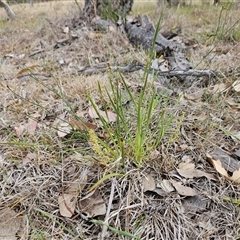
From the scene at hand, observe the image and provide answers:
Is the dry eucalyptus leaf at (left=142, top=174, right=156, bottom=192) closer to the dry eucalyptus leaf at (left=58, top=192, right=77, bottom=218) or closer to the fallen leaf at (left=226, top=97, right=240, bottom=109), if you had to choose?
the dry eucalyptus leaf at (left=58, top=192, right=77, bottom=218)

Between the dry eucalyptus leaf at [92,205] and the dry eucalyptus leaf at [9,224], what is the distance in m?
0.23

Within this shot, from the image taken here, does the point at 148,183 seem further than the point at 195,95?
No

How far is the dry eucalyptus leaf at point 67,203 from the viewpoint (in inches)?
34.8

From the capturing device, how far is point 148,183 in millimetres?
946

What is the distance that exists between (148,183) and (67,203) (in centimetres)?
31

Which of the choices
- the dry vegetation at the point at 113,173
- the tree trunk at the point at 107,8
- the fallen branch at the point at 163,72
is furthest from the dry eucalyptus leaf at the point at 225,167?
the tree trunk at the point at 107,8

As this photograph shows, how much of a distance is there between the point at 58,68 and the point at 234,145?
57.1 inches

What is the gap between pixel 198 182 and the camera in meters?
0.97

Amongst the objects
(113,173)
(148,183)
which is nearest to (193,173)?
(148,183)

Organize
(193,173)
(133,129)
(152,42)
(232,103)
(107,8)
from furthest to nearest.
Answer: (107,8), (152,42), (232,103), (133,129), (193,173)

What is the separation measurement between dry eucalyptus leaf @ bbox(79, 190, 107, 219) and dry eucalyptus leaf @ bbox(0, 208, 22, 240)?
23cm

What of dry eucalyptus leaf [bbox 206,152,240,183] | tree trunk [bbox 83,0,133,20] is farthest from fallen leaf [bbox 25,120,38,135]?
tree trunk [bbox 83,0,133,20]

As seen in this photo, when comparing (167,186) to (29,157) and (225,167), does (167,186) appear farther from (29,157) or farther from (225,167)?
(29,157)

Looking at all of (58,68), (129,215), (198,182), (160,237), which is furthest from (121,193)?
(58,68)
